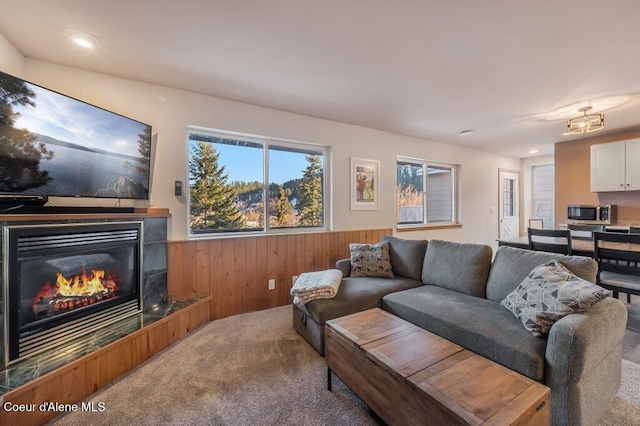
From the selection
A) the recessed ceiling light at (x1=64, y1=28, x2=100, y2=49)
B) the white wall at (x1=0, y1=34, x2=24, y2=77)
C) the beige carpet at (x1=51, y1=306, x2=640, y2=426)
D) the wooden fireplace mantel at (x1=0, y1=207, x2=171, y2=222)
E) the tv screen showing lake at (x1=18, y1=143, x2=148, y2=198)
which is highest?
the recessed ceiling light at (x1=64, y1=28, x2=100, y2=49)

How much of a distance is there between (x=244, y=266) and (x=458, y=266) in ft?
7.45

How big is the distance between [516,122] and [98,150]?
195 inches

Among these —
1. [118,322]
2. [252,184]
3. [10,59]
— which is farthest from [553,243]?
[10,59]

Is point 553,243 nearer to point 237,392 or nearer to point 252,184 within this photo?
point 237,392

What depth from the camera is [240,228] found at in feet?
10.6

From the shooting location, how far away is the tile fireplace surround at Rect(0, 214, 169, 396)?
1.58 meters

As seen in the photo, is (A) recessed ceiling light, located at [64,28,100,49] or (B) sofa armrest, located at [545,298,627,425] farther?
(A) recessed ceiling light, located at [64,28,100,49]

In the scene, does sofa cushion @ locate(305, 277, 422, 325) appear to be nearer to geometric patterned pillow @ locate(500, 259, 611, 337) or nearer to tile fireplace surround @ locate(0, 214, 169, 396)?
geometric patterned pillow @ locate(500, 259, 611, 337)

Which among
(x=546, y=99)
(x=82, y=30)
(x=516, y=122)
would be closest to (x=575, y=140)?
(x=516, y=122)

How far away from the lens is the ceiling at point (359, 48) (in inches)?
65.4

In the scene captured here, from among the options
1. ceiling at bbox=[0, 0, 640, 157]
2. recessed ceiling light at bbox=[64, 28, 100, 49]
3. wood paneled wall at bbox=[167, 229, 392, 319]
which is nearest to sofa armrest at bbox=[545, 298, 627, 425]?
ceiling at bbox=[0, 0, 640, 157]

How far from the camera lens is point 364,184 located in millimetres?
4070

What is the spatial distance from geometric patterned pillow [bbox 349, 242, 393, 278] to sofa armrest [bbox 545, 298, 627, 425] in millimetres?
1617

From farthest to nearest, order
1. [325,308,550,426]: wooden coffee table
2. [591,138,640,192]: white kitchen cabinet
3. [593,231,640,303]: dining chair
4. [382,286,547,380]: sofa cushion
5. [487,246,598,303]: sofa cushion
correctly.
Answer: [591,138,640,192]: white kitchen cabinet < [593,231,640,303]: dining chair < [487,246,598,303]: sofa cushion < [382,286,547,380]: sofa cushion < [325,308,550,426]: wooden coffee table
